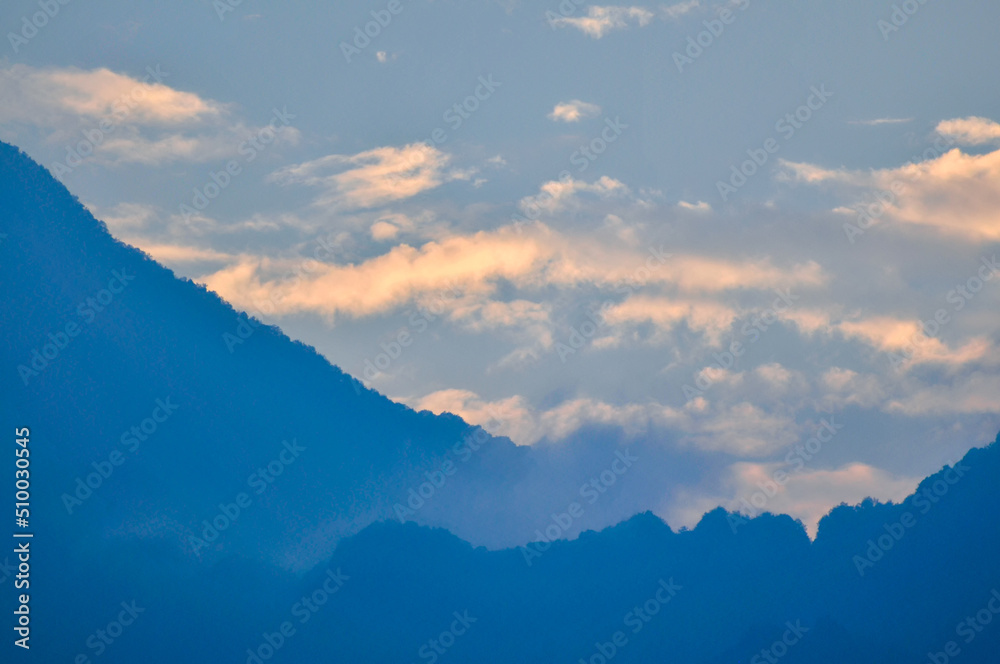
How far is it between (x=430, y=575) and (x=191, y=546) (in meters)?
37.3

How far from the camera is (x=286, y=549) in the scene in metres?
148

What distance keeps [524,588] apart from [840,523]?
55293mm

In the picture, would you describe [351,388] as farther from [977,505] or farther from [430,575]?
[977,505]

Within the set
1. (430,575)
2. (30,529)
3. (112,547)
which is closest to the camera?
(30,529)

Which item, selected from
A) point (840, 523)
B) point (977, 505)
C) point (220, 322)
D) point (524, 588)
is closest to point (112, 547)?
point (220, 322)

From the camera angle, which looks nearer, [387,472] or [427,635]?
[427,635]

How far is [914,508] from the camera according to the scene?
5748 inches

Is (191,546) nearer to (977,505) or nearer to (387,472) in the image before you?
(387,472)

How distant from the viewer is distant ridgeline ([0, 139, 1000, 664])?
123750mm

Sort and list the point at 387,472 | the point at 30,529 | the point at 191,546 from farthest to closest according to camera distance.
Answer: the point at 387,472, the point at 191,546, the point at 30,529

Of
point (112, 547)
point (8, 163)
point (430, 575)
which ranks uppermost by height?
point (8, 163)

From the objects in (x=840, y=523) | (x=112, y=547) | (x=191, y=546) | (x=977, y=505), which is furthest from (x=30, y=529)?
(x=977, y=505)

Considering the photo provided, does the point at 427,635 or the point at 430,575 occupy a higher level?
the point at 430,575

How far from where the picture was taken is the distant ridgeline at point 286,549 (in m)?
124
